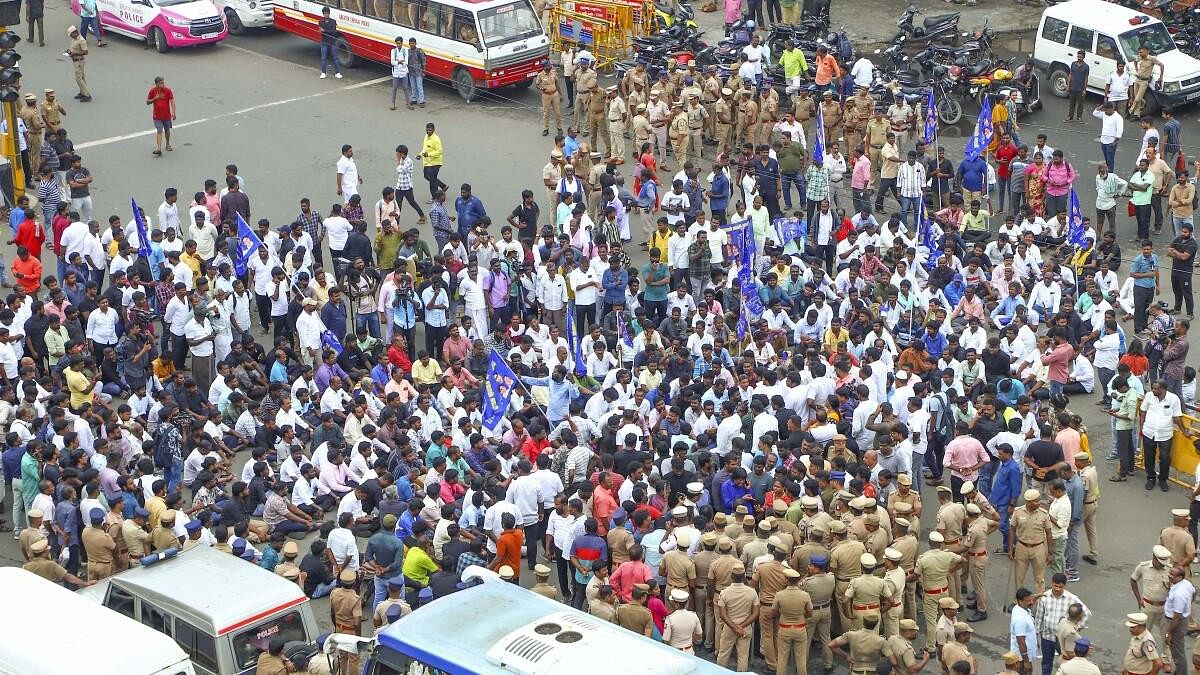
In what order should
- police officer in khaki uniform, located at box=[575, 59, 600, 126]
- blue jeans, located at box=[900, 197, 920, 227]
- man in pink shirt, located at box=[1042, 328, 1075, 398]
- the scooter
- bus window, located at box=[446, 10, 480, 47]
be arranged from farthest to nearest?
1. the scooter
2. bus window, located at box=[446, 10, 480, 47]
3. police officer in khaki uniform, located at box=[575, 59, 600, 126]
4. blue jeans, located at box=[900, 197, 920, 227]
5. man in pink shirt, located at box=[1042, 328, 1075, 398]

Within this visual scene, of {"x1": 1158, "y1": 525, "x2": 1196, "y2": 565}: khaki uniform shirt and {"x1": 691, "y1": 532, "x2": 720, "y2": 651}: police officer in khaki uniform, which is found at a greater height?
{"x1": 1158, "y1": 525, "x2": 1196, "y2": 565}: khaki uniform shirt

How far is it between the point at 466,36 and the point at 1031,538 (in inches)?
704

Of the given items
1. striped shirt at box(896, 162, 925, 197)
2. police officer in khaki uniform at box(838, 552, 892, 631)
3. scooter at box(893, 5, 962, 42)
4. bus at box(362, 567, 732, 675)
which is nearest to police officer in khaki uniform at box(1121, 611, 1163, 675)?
Answer: police officer in khaki uniform at box(838, 552, 892, 631)

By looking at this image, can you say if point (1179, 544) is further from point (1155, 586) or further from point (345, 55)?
point (345, 55)

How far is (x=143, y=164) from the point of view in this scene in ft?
97.1

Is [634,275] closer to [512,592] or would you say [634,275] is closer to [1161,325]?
[1161,325]

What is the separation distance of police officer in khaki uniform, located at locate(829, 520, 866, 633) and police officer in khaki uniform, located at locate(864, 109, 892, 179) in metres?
12.0

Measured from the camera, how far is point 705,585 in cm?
1616

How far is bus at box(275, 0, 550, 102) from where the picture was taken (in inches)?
1236

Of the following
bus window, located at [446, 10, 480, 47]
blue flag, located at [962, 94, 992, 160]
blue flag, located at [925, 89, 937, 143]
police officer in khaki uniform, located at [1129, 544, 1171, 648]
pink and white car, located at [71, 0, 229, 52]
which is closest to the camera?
police officer in khaki uniform, located at [1129, 544, 1171, 648]

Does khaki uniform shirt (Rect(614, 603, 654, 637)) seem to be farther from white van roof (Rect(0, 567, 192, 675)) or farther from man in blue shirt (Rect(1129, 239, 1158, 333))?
man in blue shirt (Rect(1129, 239, 1158, 333))

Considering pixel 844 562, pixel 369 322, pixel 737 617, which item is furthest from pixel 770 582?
pixel 369 322

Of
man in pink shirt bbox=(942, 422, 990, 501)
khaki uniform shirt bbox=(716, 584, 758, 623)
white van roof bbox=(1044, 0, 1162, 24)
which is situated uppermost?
white van roof bbox=(1044, 0, 1162, 24)

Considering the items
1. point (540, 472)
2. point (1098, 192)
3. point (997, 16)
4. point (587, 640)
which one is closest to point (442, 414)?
point (540, 472)
